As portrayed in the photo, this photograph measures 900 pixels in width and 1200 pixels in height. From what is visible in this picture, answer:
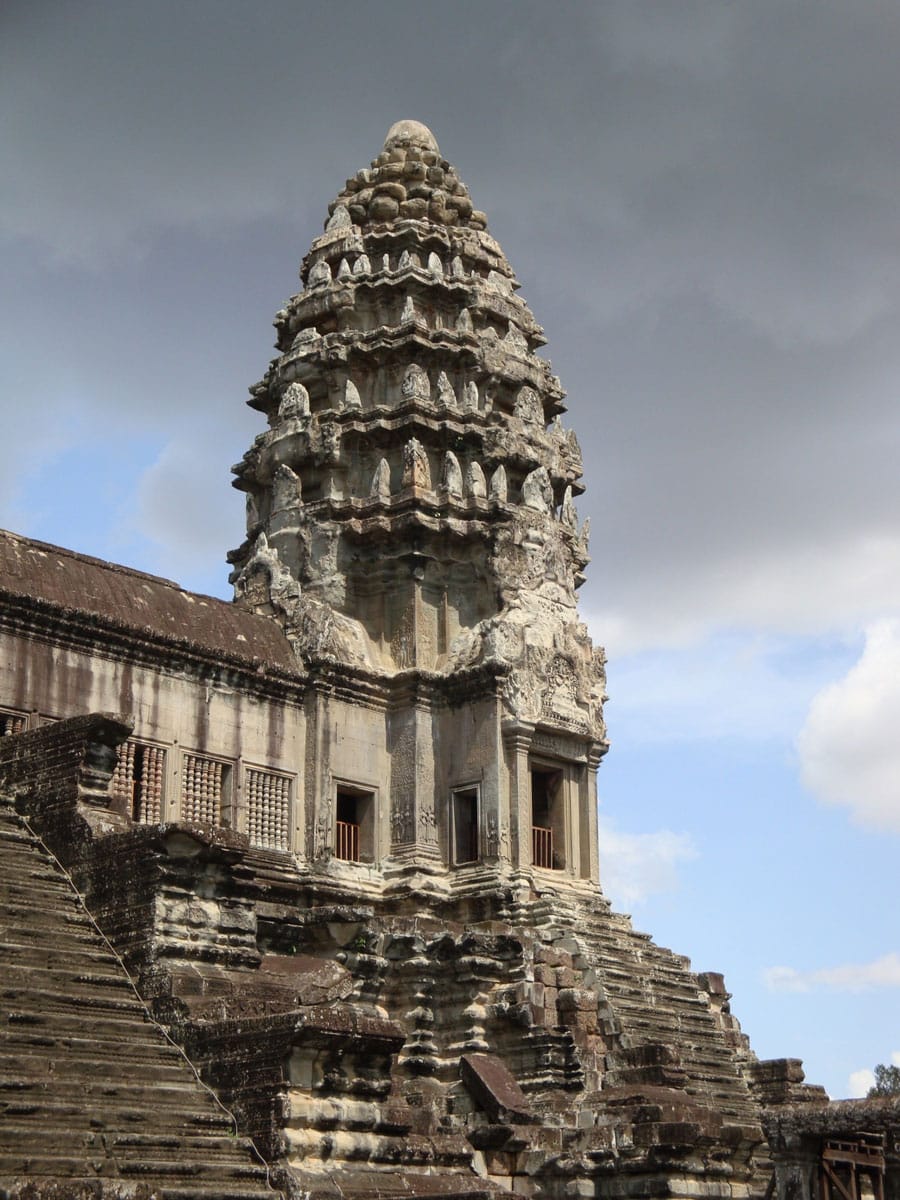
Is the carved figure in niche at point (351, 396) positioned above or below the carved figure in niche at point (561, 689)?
above

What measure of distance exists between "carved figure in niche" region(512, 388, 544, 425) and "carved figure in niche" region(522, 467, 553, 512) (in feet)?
3.70

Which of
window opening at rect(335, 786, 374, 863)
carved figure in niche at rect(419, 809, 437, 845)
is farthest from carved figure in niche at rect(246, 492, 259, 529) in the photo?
carved figure in niche at rect(419, 809, 437, 845)

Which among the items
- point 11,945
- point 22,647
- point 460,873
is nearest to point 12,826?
point 11,945

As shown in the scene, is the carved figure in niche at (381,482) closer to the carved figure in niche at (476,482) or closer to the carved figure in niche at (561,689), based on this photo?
the carved figure in niche at (476,482)

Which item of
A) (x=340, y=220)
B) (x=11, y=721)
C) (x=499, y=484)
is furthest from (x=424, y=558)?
(x=11, y=721)

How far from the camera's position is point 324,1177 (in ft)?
57.3

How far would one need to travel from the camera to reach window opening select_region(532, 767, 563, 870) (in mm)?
29922

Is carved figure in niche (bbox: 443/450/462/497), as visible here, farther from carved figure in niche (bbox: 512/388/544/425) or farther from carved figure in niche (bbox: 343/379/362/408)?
carved figure in niche (bbox: 343/379/362/408)

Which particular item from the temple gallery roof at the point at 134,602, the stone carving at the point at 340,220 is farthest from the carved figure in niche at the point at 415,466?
the stone carving at the point at 340,220

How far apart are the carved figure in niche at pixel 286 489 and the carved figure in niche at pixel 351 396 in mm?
1551

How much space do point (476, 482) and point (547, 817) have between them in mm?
5924

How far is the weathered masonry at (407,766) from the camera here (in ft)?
66.9

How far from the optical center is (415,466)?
31047 mm

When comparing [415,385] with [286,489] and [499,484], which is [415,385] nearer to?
[499,484]
